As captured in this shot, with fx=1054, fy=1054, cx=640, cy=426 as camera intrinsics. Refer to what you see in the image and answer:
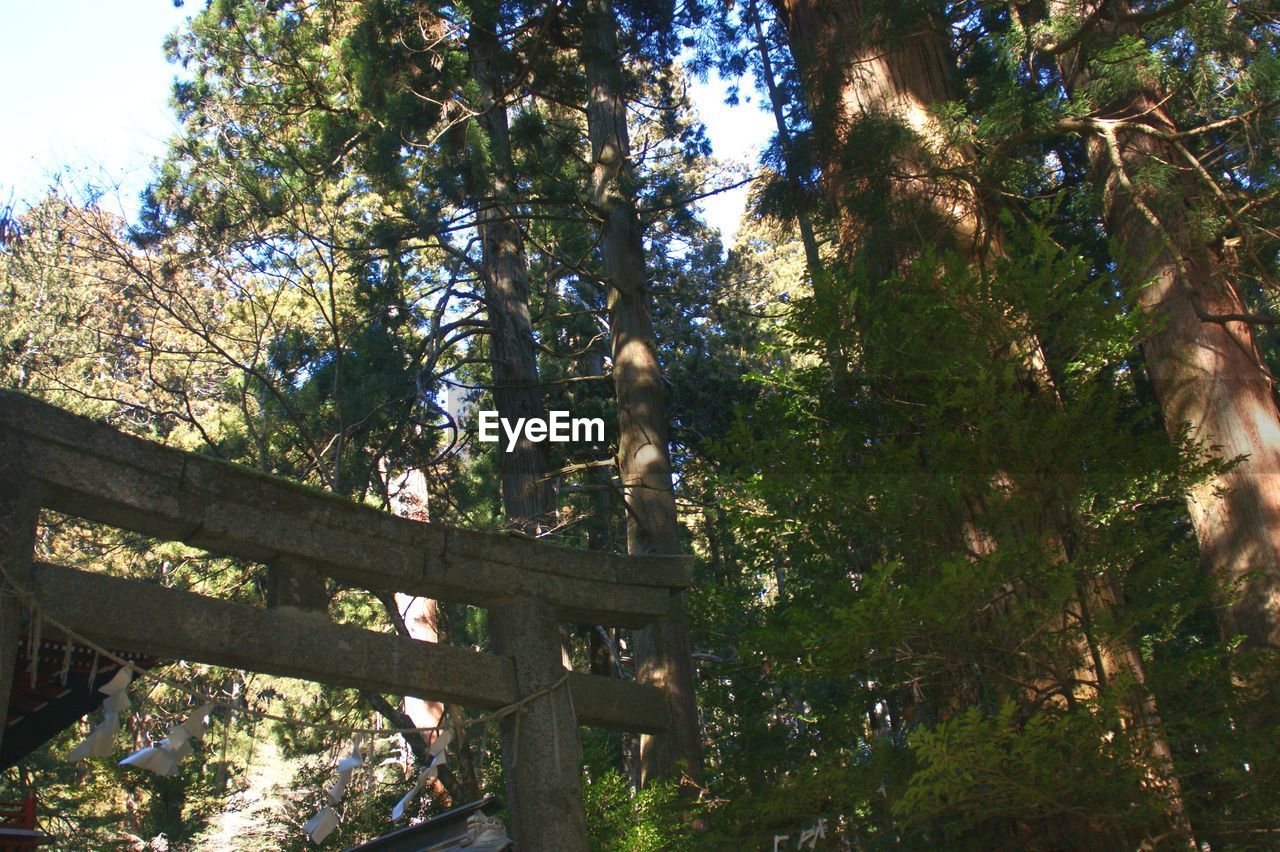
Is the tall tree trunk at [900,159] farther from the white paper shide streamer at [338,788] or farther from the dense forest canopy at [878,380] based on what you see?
the white paper shide streamer at [338,788]

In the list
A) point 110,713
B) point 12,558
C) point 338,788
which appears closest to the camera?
point 12,558

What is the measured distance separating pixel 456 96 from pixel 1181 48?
6.25 m

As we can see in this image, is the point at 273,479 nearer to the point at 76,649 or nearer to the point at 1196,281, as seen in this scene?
the point at 76,649

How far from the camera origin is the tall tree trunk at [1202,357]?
619cm

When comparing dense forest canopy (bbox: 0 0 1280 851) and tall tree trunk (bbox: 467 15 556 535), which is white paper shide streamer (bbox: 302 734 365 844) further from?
tall tree trunk (bbox: 467 15 556 535)

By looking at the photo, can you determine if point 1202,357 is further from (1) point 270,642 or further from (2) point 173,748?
(2) point 173,748

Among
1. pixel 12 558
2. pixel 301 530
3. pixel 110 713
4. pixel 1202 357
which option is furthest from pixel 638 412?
pixel 12 558

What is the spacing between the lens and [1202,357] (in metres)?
6.86

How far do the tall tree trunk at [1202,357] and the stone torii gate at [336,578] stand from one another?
11.0ft

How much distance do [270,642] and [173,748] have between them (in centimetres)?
60

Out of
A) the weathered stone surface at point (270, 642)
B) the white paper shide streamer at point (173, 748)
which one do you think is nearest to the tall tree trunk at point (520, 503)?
the weathered stone surface at point (270, 642)

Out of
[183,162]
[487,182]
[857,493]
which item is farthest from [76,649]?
[183,162]

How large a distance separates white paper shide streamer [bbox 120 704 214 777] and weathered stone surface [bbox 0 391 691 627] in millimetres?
716

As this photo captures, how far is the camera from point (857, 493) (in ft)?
14.3
